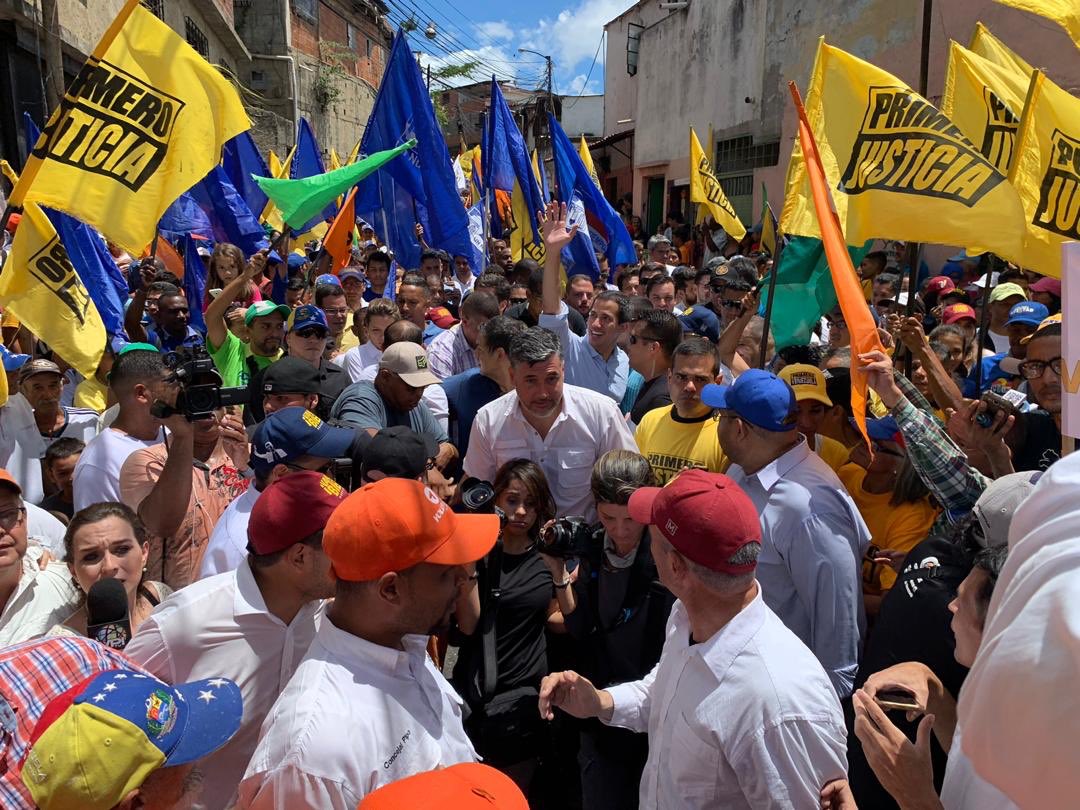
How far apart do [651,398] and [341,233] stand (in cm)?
483

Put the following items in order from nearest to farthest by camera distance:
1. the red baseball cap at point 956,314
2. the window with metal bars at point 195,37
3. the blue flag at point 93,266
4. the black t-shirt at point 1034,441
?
the black t-shirt at point 1034,441 → the blue flag at point 93,266 → the red baseball cap at point 956,314 → the window with metal bars at point 195,37

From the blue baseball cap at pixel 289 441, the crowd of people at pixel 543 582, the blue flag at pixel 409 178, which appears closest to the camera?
the crowd of people at pixel 543 582

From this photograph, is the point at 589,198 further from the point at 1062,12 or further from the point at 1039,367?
the point at 1039,367

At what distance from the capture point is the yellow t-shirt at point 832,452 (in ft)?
12.7

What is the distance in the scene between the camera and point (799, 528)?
9.36ft

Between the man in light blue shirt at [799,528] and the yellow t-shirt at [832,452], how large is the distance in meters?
0.80

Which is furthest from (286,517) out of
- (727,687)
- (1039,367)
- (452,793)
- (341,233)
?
(341,233)

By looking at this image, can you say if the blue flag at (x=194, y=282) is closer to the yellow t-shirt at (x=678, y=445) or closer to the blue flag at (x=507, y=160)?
the blue flag at (x=507, y=160)

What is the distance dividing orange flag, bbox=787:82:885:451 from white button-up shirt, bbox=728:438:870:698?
0.32 m

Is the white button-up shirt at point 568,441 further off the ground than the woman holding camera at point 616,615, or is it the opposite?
the white button-up shirt at point 568,441

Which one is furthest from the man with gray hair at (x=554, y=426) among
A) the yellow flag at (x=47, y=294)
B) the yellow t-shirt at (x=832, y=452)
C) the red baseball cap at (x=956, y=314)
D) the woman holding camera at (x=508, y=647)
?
the red baseball cap at (x=956, y=314)

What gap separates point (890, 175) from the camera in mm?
4113

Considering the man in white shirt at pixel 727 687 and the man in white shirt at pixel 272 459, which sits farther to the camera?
the man in white shirt at pixel 272 459

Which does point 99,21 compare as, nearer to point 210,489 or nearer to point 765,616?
point 210,489
